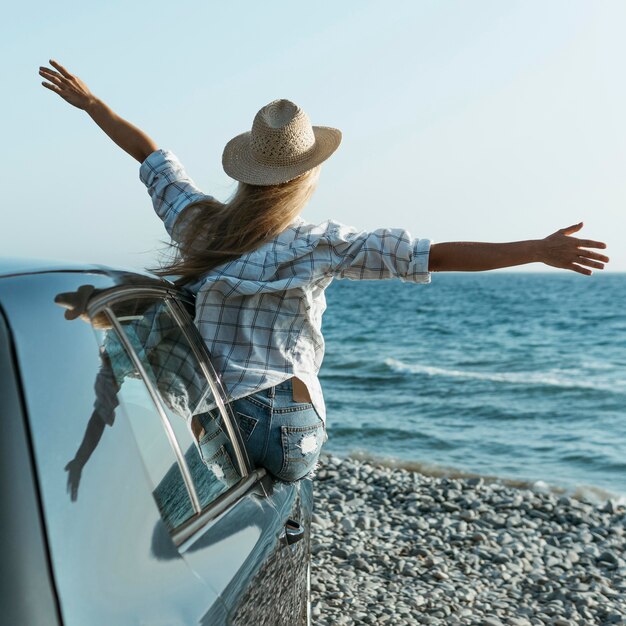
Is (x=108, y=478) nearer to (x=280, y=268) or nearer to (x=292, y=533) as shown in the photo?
(x=292, y=533)

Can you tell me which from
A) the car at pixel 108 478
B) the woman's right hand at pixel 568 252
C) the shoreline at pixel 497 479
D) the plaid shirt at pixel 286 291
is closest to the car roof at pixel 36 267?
the car at pixel 108 478

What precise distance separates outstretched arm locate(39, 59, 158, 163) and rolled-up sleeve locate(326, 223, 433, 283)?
3.31 ft

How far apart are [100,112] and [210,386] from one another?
62.5 inches

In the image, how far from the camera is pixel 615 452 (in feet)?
39.4

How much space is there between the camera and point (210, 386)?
242cm

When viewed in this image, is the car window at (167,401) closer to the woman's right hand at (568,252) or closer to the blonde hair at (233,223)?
the blonde hair at (233,223)

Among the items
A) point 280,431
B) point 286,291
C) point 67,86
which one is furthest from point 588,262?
point 67,86

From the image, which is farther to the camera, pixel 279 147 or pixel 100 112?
pixel 100 112

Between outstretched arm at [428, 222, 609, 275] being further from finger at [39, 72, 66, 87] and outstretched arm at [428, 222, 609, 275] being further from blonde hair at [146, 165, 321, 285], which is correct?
finger at [39, 72, 66, 87]

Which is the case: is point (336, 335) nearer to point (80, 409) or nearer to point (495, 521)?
point (495, 521)

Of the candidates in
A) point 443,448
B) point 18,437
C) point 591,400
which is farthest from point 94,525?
point 591,400

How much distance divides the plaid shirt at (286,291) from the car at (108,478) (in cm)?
51

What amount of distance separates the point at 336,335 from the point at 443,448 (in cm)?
2253

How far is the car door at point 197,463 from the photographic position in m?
1.66
